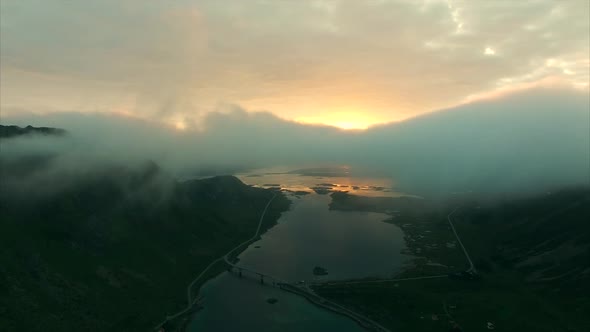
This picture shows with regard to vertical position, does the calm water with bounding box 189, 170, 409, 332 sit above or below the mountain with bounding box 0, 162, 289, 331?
below

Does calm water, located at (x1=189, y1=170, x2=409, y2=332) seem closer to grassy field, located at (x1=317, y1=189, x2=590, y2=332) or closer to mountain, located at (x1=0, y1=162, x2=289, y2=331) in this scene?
grassy field, located at (x1=317, y1=189, x2=590, y2=332)

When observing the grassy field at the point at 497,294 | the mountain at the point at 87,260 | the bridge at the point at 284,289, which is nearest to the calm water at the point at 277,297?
the bridge at the point at 284,289

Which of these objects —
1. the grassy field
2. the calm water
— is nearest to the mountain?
the calm water

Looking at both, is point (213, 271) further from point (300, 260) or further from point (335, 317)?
point (335, 317)

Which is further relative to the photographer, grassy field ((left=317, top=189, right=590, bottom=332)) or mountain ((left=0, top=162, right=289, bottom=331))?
grassy field ((left=317, top=189, right=590, bottom=332))

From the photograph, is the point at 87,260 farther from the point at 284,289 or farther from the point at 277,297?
the point at 284,289

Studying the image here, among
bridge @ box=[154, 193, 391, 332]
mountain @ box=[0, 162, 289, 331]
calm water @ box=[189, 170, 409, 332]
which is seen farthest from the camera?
bridge @ box=[154, 193, 391, 332]

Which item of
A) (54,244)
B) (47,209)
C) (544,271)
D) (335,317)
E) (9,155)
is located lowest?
(335,317)

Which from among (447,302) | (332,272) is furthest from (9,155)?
(447,302)
